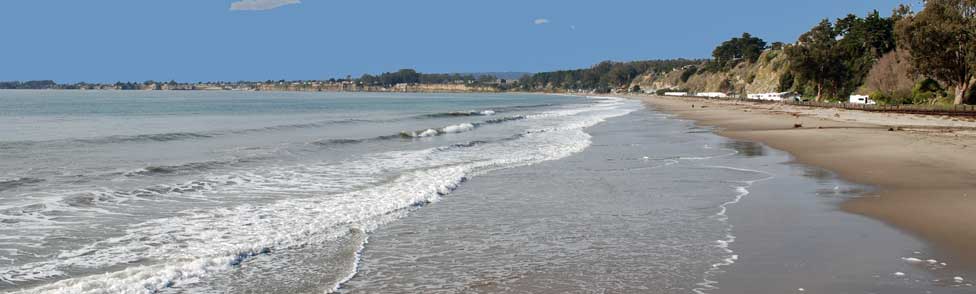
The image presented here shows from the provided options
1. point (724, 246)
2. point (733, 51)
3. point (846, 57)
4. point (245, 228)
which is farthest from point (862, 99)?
point (733, 51)

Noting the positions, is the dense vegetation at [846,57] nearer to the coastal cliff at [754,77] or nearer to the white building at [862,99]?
the white building at [862,99]

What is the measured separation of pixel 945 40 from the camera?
164 ft

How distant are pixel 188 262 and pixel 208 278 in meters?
0.68

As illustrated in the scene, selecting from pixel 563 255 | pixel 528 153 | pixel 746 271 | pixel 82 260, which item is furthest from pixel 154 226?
pixel 528 153

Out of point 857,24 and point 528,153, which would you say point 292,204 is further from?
point 857,24

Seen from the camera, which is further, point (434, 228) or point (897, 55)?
point (897, 55)

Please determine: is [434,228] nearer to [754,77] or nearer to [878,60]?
[878,60]

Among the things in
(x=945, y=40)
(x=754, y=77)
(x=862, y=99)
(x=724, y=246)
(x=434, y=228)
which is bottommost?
(x=434, y=228)

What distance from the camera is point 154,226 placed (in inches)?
404

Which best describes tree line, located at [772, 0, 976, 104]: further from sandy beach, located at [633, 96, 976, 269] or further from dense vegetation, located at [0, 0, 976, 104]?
sandy beach, located at [633, 96, 976, 269]

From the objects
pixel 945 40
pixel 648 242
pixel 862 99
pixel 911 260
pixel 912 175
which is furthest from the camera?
pixel 862 99

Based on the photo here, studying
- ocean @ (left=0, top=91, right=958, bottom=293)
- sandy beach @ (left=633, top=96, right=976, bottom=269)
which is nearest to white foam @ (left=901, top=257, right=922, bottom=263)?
ocean @ (left=0, top=91, right=958, bottom=293)

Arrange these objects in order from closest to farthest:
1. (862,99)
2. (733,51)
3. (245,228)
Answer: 1. (245,228)
2. (862,99)
3. (733,51)

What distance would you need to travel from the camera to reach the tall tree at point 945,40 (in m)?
49.1
